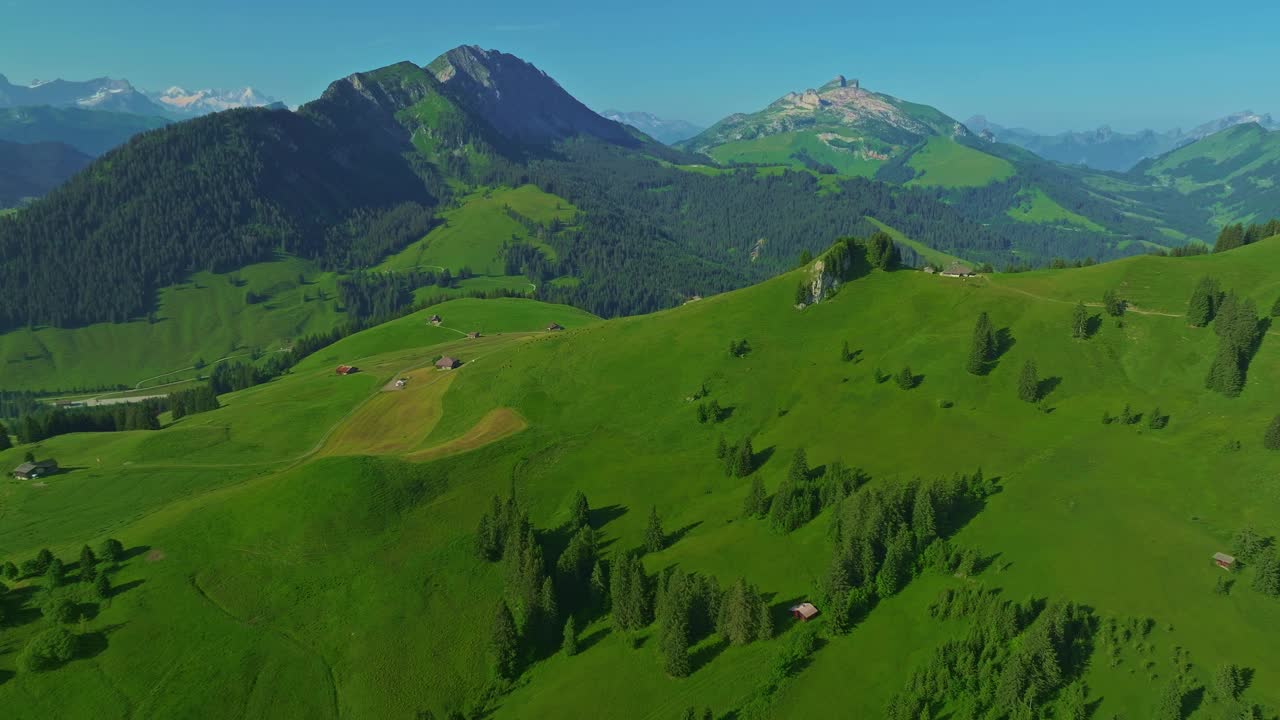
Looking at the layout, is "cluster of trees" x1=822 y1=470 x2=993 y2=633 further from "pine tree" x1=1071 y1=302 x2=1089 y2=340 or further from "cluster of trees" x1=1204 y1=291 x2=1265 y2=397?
"pine tree" x1=1071 y1=302 x2=1089 y2=340

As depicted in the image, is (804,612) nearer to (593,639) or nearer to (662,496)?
(593,639)

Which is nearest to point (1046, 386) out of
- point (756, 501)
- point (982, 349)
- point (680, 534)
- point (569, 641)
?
point (982, 349)

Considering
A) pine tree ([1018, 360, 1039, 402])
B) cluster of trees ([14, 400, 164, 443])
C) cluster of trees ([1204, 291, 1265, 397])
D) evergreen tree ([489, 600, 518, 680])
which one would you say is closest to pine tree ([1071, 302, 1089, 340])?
pine tree ([1018, 360, 1039, 402])

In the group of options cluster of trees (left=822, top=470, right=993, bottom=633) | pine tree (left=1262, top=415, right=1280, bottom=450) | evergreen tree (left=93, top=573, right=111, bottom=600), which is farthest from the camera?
pine tree (left=1262, top=415, right=1280, bottom=450)

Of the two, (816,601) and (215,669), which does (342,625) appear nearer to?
(215,669)

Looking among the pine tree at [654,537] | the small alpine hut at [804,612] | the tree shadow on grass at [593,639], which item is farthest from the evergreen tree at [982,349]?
the tree shadow on grass at [593,639]

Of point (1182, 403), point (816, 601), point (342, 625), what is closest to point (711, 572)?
point (816, 601)

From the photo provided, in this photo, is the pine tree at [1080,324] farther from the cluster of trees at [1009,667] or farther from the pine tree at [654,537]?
the pine tree at [654,537]

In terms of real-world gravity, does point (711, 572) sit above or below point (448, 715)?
above
